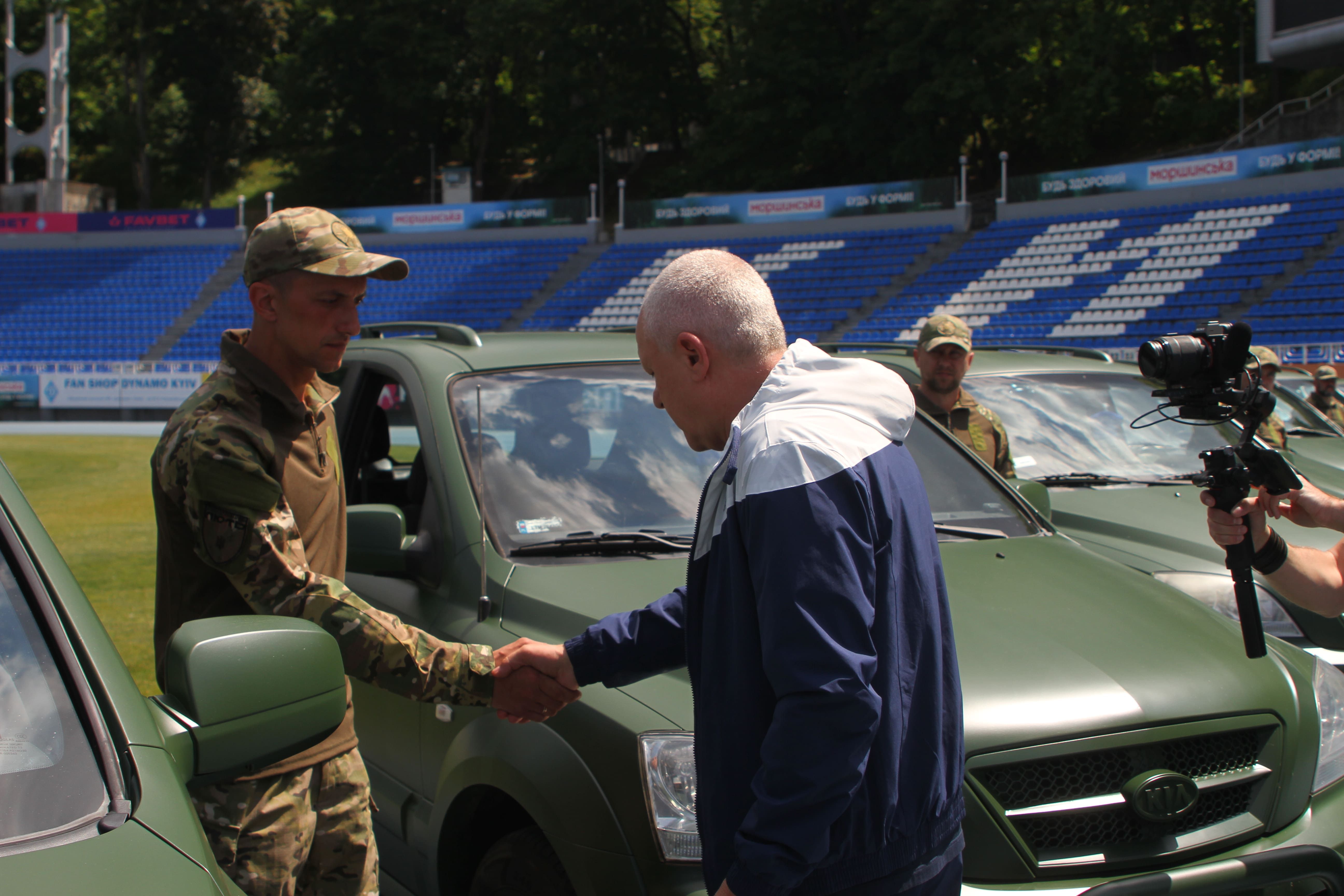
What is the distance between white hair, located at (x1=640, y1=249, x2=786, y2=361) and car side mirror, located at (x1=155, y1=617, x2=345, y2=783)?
2.40ft

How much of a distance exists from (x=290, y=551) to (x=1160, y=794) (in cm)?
187

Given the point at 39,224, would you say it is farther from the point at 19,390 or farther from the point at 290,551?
the point at 290,551

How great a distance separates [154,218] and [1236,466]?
44545 millimetres

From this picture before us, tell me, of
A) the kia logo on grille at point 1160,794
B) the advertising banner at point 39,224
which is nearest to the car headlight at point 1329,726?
the kia logo on grille at point 1160,794

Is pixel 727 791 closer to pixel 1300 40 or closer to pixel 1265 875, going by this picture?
pixel 1265 875

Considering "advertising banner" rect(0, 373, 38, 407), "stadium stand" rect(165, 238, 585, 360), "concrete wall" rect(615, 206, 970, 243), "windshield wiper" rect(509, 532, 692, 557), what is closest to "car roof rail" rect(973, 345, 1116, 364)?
"windshield wiper" rect(509, 532, 692, 557)

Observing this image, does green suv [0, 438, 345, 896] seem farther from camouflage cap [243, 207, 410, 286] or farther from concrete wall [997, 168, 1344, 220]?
concrete wall [997, 168, 1344, 220]

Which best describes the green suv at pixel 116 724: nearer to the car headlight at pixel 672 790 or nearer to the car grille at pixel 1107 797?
the car headlight at pixel 672 790

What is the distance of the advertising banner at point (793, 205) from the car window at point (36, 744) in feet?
105

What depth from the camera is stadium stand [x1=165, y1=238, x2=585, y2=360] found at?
34344mm

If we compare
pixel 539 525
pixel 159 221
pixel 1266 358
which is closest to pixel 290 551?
pixel 539 525

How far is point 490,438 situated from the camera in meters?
3.10

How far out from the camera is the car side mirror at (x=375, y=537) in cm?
282

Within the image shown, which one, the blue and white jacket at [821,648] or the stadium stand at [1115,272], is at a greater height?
the stadium stand at [1115,272]
